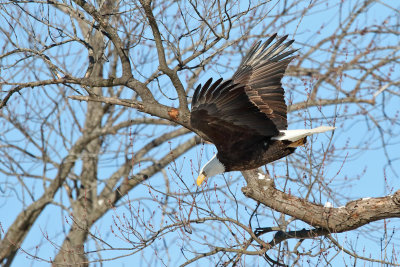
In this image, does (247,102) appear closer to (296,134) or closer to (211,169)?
(296,134)

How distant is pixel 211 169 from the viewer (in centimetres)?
514

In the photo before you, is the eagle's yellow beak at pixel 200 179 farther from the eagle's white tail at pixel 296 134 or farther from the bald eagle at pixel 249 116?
the eagle's white tail at pixel 296 134

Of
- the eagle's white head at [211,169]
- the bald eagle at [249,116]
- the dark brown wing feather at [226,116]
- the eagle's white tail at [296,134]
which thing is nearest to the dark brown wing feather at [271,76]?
the bald eagle at [249,116]

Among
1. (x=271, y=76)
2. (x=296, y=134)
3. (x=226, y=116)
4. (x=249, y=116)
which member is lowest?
(x=226, y=116)

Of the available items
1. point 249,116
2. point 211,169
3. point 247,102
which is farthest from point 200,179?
point 247,102

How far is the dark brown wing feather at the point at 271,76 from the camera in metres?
5.29

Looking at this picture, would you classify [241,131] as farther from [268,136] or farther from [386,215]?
[386,215]

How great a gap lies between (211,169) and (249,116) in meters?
0.85

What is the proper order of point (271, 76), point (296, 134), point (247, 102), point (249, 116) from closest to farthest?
point (247, 102), point (249, 116), point (296, 134), point (271, 76)

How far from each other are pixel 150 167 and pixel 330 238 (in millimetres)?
5623

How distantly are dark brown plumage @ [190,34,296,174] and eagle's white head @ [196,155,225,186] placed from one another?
0.05 meters

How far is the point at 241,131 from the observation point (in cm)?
475

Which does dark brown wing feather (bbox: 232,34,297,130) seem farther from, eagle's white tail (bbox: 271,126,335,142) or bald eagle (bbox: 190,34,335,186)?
eagle's white tail (bbox: 271,126,335,142)

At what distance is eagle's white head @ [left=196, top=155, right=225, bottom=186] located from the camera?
514cm
